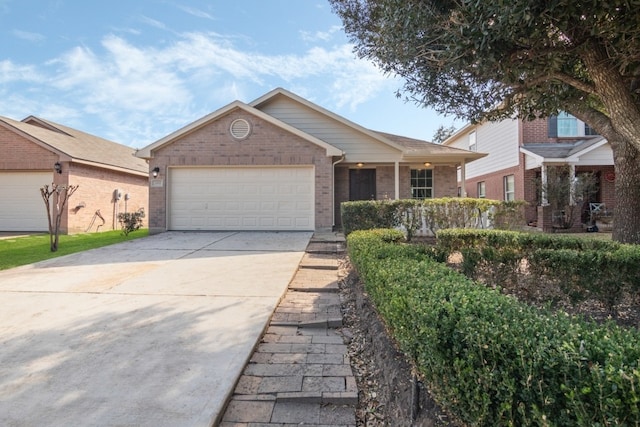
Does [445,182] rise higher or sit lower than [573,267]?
higher

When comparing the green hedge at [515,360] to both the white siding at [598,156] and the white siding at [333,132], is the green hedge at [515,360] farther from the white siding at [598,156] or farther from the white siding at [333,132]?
the white siding at [598,156]

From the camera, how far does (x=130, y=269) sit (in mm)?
6625

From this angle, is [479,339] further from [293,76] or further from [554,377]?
[293,76]

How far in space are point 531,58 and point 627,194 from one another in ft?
11.8

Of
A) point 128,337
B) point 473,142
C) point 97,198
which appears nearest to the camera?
point 128,337

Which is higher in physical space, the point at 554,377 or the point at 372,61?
the point at 372,61

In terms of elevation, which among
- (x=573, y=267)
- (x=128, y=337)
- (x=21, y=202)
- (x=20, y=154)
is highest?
(x=20, y=154)

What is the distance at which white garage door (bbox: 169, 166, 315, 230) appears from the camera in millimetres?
12231

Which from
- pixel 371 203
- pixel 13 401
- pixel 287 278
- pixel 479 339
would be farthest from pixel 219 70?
pixel 479 339

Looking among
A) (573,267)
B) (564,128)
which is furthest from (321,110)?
(564,128)

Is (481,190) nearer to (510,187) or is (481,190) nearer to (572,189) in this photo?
(510,187)

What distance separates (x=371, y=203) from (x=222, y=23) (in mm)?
7467

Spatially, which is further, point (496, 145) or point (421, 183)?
point (496, 145)

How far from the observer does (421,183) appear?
559 inches
